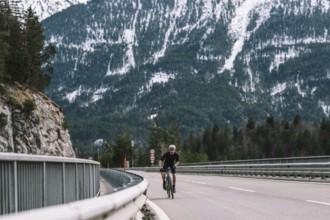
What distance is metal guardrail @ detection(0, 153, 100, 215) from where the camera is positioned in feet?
24.2

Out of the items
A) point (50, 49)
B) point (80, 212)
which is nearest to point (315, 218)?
point (80, 212)

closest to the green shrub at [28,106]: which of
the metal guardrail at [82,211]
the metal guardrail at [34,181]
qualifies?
the metal guardrail at [34,181]

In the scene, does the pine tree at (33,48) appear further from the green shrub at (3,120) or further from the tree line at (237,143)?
the tree line at (237,143)

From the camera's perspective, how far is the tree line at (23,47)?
7312cm

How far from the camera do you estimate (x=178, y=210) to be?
1446 centimetres

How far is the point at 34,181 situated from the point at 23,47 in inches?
2883

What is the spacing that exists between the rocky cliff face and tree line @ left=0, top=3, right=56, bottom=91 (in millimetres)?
3443

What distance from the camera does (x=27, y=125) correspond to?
63500mm

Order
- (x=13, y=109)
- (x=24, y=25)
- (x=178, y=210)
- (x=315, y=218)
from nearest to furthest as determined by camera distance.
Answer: (x=315, y=218) < (x=178, y=210) < (x=13, y=109) < (x=24, y=25)

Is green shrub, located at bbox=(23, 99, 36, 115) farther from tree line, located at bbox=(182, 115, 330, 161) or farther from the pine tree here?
tree line, located at bbox=(182, 115, 330, 161)

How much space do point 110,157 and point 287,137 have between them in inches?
1676

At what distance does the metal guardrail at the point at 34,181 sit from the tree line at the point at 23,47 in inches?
2269

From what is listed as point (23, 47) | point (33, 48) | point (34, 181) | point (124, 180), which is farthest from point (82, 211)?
point (33, 48)

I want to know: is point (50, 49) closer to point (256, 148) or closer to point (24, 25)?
point (24, 25)
